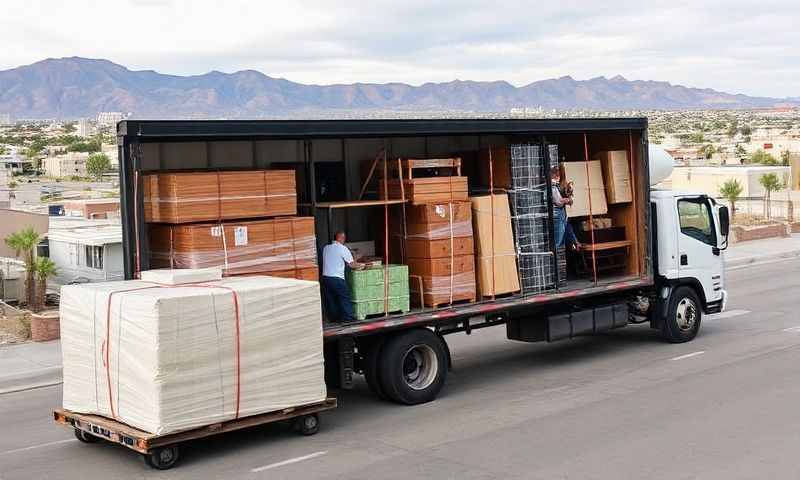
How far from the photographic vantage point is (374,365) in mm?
12156

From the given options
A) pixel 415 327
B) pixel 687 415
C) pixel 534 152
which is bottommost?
pixel 687 415

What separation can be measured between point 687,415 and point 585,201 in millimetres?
4836

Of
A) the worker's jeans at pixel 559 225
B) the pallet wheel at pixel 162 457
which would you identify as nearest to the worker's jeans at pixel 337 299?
the pallet wheel at pixel 162 457

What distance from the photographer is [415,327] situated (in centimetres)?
1233

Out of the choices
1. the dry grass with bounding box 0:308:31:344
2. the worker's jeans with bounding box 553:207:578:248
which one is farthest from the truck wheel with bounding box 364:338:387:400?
the dry grass with bounding box 0:308:31:344

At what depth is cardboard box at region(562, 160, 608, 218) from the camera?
1512cm

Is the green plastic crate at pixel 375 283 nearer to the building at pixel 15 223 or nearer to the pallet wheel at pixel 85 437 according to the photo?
the pallet wheel at pixel 85 437

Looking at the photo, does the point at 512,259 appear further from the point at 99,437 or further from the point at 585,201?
the point at 99,437

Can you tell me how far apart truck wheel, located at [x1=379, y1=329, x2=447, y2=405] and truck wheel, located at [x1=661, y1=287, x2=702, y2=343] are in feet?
15.4

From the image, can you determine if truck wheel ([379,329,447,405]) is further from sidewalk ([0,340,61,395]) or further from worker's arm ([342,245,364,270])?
sidewalk ([0,340,61,395])

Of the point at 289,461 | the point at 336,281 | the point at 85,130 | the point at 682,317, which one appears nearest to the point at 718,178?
the point at 682,317

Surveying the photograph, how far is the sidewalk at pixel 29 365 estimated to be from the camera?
14891mm

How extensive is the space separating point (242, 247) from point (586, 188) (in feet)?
20.3

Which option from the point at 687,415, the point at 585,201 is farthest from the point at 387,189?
the point at 687,415
